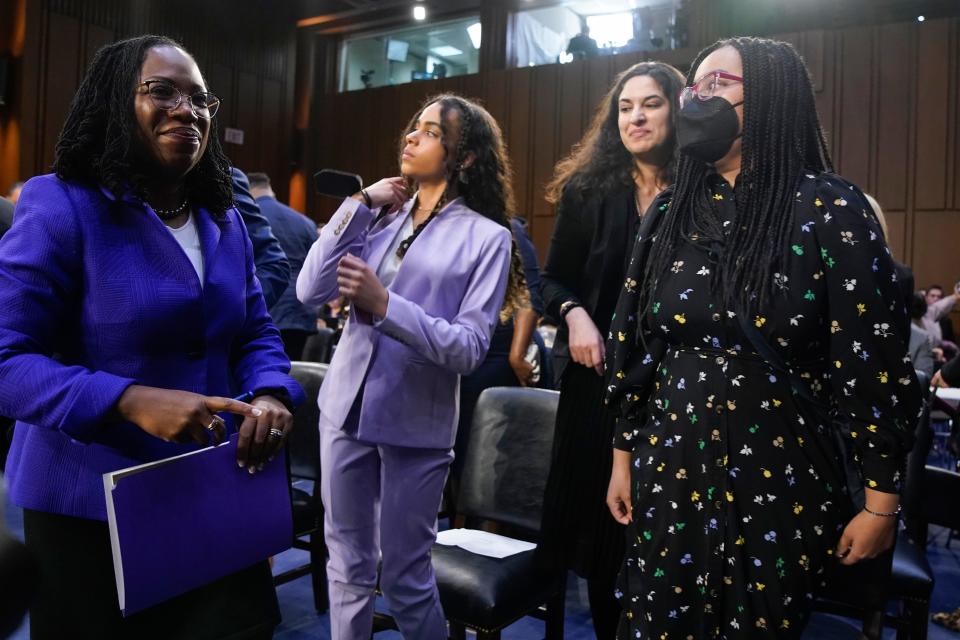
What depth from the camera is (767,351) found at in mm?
1384

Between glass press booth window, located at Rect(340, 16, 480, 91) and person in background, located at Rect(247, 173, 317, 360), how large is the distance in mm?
7520

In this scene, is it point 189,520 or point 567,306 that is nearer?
point 189,520

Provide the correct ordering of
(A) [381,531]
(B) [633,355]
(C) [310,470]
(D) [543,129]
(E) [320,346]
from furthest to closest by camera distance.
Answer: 1. (D) [543,129]
2. (E) [320,346]
3. (C) [310,470]
4. (A) [381,531]
5. (B) [633,355]

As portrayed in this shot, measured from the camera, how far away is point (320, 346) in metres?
4.76

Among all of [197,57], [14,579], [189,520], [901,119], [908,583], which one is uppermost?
[197,57]

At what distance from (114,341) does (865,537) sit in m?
1.25

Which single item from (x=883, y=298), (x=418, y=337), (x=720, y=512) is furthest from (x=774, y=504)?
(x=418, y=337)

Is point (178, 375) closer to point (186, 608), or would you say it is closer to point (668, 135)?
point (186, 608)

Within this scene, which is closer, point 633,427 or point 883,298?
point 883,298

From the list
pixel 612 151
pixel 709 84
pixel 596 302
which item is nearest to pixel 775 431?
pixel 709 84

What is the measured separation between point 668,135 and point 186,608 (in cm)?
158

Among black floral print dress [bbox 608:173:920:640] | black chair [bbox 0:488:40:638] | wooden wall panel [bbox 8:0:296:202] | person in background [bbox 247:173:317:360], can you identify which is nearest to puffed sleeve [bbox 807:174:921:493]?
black floral print dress [bbox 608:173:920:640]

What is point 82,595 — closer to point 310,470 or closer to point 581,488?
point 581,488

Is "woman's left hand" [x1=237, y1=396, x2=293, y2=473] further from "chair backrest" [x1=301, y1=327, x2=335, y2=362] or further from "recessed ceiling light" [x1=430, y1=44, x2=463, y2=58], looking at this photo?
"recessed ceiling light" [x1=430, y1=44, x2=463, y2=58]
